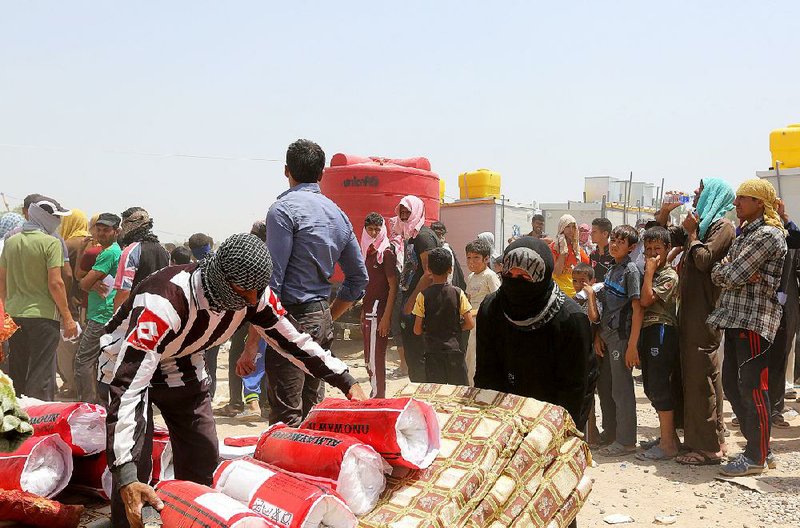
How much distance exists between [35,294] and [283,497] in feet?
16.3

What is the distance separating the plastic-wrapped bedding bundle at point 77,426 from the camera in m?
3.41

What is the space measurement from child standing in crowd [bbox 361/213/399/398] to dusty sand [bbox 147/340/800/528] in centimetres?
229

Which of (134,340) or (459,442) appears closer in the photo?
(134,340)

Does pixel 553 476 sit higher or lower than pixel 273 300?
lower

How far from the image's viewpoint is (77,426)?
343 cm

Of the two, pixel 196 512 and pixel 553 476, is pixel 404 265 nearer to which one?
pixel 553 476

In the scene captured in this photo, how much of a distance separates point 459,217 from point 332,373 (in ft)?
42.7

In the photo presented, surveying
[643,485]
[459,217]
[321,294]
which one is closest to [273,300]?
[321,294]

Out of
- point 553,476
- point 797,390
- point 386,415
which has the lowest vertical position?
point 797,390

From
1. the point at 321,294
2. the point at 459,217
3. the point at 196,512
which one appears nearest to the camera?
the point at 196,512

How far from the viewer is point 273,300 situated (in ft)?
10.6

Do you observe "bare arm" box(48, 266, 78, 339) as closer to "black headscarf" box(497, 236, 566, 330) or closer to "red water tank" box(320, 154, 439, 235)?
"black headscarf" box(497, 236, 566, 330)

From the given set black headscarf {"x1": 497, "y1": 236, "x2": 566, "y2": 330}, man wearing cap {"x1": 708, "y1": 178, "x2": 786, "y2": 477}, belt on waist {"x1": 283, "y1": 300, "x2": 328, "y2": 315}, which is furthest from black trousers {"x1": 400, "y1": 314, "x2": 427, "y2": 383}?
black headscarf {"x1": 497, "y1": 236, "x2": 566, "y2": 330}

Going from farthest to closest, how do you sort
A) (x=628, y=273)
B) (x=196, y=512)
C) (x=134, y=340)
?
(x=628, y=273), (x=134, y=340), (x=196, y=512)
